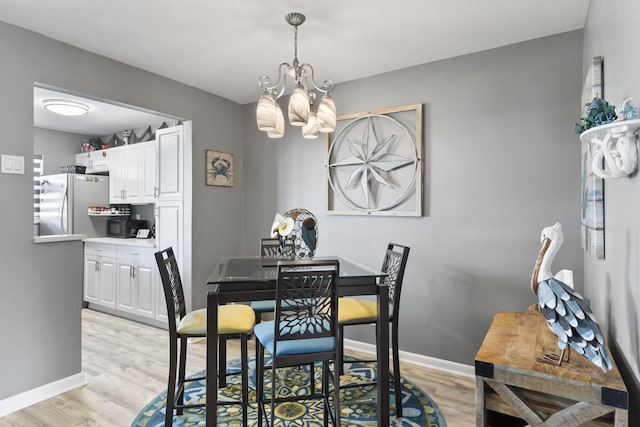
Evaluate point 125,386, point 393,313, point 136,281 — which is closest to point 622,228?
point 393,313

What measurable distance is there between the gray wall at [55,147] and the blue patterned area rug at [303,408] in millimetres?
4237

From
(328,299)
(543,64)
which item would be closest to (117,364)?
(328,299)

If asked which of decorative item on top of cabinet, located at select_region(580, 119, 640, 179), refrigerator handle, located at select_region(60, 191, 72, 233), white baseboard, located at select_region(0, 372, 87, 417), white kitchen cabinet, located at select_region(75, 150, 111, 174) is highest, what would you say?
white kitchen cabinet, located at select_region(75, 150, 111, 174)

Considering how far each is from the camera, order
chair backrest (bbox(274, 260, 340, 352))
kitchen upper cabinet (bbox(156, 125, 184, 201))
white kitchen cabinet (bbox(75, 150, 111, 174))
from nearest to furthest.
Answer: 1. chair backrest (bbox(274, 260, 340, 352))
2. kitchen upper cabinet (bbox(156, 125, 184, 201))
3. white kitchen cabinet (bbox(75, 150, 111, 174))

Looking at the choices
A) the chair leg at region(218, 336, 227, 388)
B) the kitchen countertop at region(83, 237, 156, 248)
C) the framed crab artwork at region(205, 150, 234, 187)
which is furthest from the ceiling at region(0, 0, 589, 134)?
the chair leg at region(218, 336, 227, 388)

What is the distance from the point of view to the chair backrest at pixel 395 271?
2.24 metres

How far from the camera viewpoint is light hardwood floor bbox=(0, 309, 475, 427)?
222 cm

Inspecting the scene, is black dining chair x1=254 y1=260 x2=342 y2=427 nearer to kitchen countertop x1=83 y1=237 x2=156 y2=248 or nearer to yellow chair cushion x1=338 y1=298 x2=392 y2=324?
yellow chair cushion x1=338 y1=298 x2=392 y2=324

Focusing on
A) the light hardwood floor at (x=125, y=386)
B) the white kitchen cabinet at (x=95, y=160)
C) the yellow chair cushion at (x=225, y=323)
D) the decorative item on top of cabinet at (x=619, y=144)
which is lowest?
the light hardwood floor at (x=125, y=386)

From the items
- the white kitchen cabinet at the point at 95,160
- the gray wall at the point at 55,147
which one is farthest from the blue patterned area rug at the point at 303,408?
the gray wall at the point at 55,147

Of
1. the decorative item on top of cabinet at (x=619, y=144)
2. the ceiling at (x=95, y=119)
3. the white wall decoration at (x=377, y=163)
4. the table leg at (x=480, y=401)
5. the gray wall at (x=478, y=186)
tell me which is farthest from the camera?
the ceiling at (x=95, y=119)

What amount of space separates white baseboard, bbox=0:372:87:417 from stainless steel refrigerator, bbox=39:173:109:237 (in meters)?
2.68

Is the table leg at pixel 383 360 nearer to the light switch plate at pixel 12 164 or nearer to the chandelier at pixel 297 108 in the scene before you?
the chandelier at pixel 297 108

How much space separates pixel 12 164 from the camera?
7.63ft
